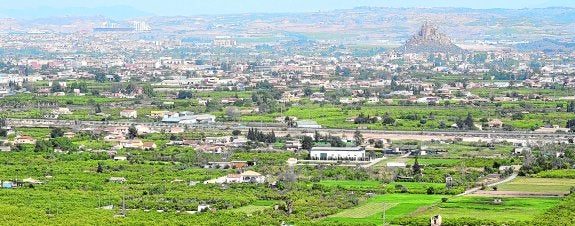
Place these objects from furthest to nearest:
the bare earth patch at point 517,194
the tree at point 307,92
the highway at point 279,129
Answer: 1. the tree at point 307,92
2. the highway at point 279,129
3. the bare earth patch at point 517,194

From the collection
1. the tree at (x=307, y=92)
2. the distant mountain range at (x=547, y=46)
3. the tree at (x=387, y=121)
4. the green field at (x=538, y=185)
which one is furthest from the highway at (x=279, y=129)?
the distant mountain range at (x=547, y=46)

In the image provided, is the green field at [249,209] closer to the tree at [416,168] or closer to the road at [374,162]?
the tree at [416,168]

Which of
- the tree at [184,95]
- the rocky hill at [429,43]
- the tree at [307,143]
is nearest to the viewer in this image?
the tree at [307,143]

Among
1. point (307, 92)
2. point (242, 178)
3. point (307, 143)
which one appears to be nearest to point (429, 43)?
point (307, 92)

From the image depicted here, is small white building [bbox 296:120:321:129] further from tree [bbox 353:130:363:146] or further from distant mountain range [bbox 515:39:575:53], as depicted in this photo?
distant mountain range [bbox 515:39:575:53]

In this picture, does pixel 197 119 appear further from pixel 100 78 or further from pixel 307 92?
pixel 100 78

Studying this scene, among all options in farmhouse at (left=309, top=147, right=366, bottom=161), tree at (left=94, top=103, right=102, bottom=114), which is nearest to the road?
farmhouse at (left=309, top=147, right=366, bottom=161)

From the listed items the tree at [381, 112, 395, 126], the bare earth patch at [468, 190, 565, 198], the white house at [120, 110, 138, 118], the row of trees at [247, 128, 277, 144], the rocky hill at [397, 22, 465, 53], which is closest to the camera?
the bare earth patch at [468, 190, 565, 198]
